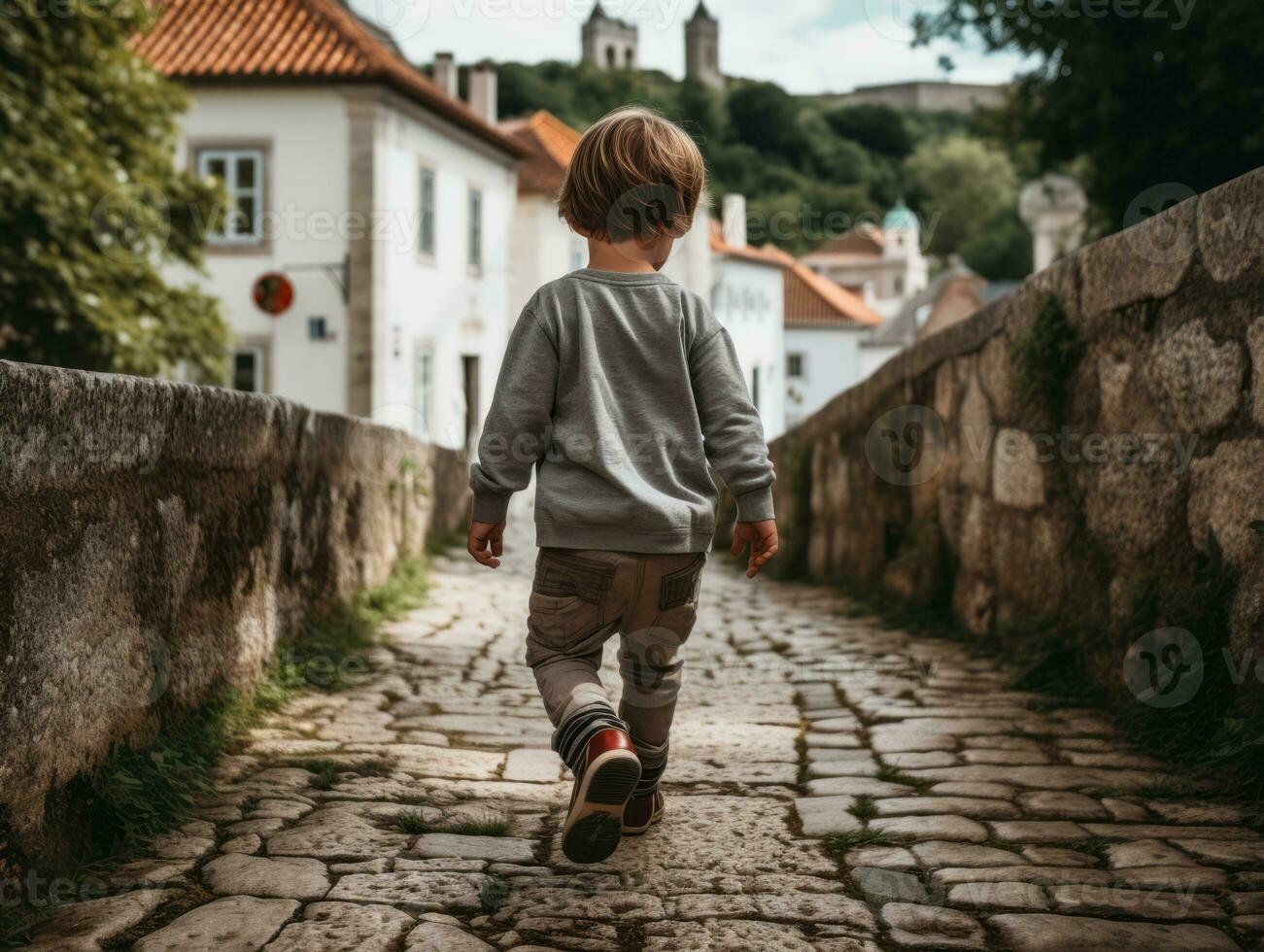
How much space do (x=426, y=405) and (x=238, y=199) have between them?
4505 millimetres

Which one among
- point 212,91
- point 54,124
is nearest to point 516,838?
point 54,124

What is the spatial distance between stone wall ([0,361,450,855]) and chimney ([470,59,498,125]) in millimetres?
24628

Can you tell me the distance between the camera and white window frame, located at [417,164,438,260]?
885 inches

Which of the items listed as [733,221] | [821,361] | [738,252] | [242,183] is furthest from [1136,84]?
[821,361]

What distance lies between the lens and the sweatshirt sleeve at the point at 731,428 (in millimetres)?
2912

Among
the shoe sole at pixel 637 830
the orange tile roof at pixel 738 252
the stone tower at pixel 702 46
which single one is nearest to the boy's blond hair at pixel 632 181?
the shoe sole at pixel 637 830

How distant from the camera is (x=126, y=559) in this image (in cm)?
298

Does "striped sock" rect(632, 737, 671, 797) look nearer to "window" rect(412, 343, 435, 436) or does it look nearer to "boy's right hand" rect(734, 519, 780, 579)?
"boy's right hand" rect(734, 519, 780, 579)

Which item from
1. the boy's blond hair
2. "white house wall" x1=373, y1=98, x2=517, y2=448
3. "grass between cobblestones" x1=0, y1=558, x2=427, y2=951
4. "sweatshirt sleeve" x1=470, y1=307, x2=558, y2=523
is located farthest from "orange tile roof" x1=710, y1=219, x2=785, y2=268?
"sweatshirt sleeve" x1=470, y1=307, x2=558, y2=523

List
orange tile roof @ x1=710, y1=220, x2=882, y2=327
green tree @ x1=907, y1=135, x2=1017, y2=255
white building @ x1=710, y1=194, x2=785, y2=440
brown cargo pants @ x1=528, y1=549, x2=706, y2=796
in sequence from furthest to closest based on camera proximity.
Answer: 1. green tree @ x1=907, y1=135, x2=1017, y2=255
2. orange tile roof @ x1=710, y1=220, x2=882, y2=327
3. white building @ x1=710, y1=194, x2=785, y2=440
4. brown cargo pants @ x1=528, y1=549, x2=706, y2=796

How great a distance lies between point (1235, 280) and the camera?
340cm

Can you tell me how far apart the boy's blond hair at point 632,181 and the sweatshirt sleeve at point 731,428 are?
0.87 feet

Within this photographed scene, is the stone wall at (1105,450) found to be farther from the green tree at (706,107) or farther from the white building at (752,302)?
the green tree at (706,107)

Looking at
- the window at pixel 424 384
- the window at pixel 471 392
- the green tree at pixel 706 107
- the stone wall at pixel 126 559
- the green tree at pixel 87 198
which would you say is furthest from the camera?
the green tree at pixel 706 107
